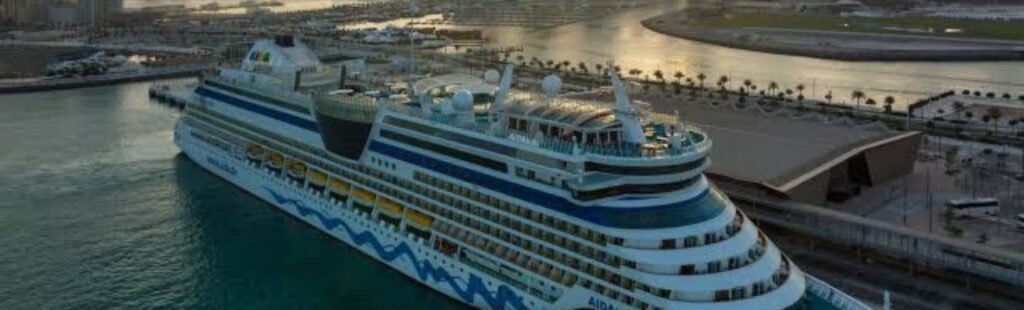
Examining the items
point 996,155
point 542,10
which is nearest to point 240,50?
point 996,155

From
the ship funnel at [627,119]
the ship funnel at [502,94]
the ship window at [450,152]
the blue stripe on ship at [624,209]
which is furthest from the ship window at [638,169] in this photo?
the ship funnel at [502,94]

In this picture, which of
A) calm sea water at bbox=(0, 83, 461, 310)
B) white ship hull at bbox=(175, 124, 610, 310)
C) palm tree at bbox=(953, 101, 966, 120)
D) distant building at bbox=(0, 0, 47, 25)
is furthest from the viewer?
distant building at bbox=(0, 0, 47, 25)

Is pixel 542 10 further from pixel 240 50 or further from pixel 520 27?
pixel 240 50

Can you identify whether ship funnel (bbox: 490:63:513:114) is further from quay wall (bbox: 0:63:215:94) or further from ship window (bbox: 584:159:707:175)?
quay wall (bbox: 0:63:215:94)

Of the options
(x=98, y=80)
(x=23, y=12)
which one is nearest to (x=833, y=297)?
(x=98, y=80)

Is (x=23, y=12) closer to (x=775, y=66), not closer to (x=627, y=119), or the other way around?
(x=775, y=66)

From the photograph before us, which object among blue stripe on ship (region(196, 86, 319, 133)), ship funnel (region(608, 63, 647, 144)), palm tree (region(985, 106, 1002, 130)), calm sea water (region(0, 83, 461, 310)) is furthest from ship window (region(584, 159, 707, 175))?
palm tree (region(985, 106, 1002, 130))

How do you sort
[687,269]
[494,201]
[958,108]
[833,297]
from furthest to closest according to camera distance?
1. [958,108]
2. [494,201]
3. [833,297]
4. [687,269]
